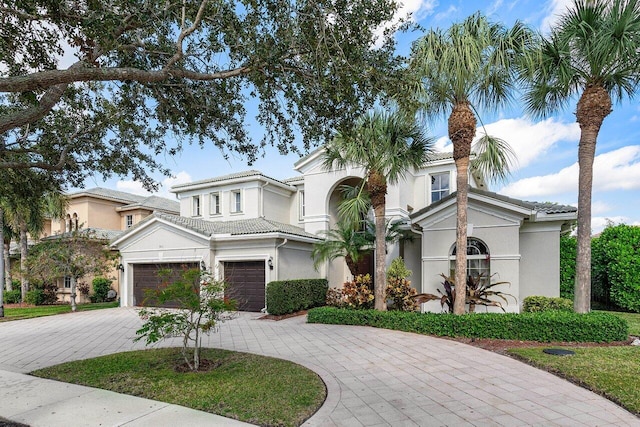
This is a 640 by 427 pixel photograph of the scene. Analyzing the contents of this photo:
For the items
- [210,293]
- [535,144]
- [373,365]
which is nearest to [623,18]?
[535,144]

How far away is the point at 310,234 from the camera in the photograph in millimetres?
18312

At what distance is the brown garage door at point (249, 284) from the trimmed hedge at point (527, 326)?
24.4 ft

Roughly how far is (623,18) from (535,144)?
6.04 m

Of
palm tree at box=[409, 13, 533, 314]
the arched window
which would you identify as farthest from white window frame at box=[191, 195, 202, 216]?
palm tree at box=[409, 13, 533, 314]

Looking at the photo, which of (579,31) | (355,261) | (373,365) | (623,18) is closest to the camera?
(373,365)

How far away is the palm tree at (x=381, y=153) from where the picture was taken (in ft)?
35.2

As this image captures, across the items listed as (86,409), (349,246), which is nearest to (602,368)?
(86,409)

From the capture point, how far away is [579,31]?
911cm

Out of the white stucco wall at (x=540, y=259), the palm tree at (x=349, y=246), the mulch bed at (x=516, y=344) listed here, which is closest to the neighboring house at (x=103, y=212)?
the palm tree at (x=349, y=246)

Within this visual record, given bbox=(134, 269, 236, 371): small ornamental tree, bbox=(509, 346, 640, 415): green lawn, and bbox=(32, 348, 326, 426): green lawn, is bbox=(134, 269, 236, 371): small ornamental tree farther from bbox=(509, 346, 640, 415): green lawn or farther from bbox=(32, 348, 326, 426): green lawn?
bbox=(509, 346, 640, 415): green lawn

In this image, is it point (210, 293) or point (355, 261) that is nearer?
point (210, 293)

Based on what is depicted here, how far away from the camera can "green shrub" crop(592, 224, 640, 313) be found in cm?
1366

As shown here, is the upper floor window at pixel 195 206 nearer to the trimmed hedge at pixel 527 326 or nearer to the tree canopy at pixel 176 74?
the tree canopy at pixel 176 74

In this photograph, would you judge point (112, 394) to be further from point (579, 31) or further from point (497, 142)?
point (579, 31)
